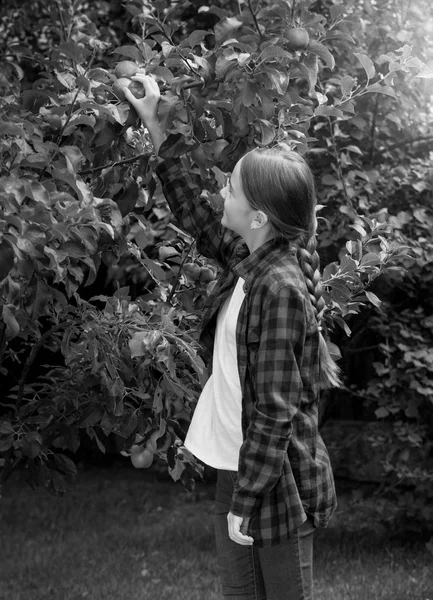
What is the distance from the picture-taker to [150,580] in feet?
13.3

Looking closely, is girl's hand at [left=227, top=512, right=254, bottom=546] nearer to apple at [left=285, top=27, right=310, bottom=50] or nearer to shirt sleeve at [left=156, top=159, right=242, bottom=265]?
shirt sleeve at [left=156, top=159, right=242, bottom=265]

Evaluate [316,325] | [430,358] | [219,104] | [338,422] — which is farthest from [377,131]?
[316,325]

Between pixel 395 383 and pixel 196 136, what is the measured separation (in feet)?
7.23

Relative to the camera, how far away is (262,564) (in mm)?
1920

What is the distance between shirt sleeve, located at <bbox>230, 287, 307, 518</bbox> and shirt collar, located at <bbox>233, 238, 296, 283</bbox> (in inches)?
4.9

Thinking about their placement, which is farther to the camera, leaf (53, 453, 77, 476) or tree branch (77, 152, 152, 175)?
leaf (53, 453, 77, 476)

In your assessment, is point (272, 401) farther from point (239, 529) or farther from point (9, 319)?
point (9, 319)

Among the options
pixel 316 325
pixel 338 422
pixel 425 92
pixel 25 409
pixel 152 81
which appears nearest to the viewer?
pixel 316 325

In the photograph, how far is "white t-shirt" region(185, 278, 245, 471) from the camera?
193cm

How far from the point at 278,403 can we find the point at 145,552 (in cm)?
299

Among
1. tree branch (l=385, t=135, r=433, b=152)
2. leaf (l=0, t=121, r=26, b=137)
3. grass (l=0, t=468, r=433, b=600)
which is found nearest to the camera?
leaf (l=0, t=121, r=26, b=137)

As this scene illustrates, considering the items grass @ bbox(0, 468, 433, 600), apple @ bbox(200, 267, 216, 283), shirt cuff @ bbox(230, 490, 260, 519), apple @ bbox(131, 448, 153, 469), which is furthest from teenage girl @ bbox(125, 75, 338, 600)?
grass @ bbox(0, 468, 433, 600)

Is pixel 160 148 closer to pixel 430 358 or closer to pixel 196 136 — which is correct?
pixel 196 136

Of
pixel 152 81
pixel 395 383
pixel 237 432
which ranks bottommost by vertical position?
pixel 395 383
